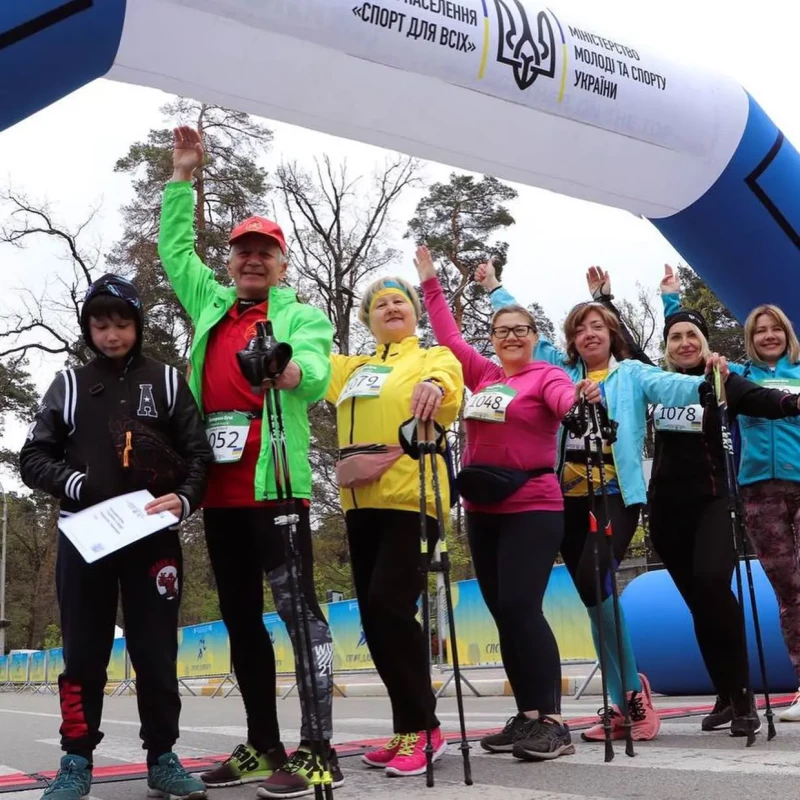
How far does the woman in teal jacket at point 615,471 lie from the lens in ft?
15.2

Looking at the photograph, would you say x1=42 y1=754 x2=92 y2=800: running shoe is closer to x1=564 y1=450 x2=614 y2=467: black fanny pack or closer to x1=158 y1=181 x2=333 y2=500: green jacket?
x1=158 y1=181 x2=333 y2=500: green jacket

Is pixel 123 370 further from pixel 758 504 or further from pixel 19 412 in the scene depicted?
pixel 19 412

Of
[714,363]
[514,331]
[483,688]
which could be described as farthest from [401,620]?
[483,688]

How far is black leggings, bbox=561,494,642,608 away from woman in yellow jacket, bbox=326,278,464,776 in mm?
713

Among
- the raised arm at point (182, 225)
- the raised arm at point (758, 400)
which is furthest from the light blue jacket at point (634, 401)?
the raised arm at point (182, 225)

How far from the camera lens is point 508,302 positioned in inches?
210

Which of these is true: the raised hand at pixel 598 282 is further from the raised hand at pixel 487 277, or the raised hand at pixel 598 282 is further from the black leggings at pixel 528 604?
the black leggings at pixel 528 604

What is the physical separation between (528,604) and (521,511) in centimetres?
39

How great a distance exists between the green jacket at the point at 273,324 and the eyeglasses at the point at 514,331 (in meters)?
0.97

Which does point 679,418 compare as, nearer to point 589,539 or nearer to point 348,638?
point 589,539

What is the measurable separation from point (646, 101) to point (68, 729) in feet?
14.8

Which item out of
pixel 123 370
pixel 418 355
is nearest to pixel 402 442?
pixel 418 355

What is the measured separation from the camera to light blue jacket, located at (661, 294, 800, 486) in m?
5.08

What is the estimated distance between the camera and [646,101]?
599cm
